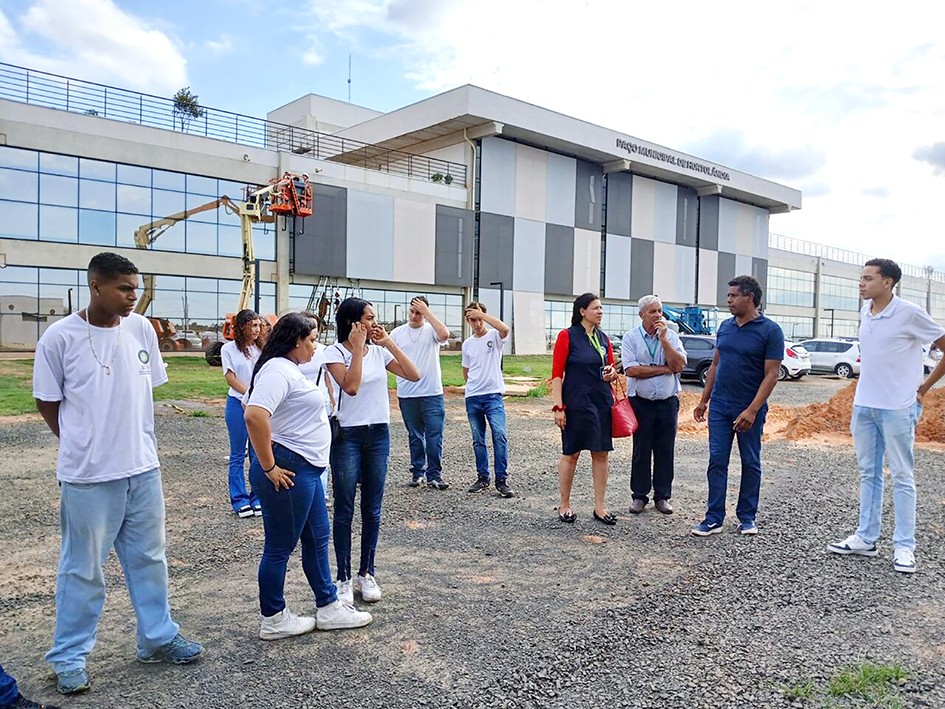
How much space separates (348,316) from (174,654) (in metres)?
1.95

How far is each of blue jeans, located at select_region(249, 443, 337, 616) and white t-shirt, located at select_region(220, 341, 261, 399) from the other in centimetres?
242

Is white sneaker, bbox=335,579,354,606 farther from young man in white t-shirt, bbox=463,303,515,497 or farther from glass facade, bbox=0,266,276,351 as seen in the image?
glass facade, bbox=0,266,276,351

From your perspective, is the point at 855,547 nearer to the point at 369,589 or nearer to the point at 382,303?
the point at 369,589

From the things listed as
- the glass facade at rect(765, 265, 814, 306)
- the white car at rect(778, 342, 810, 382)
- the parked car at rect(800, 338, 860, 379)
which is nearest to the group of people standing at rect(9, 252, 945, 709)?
the white car at rect(778, 342, 810, 382)

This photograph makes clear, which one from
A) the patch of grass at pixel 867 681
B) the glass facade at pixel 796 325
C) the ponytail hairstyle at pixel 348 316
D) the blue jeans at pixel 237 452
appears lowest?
the patch of grass at pixel 867 681

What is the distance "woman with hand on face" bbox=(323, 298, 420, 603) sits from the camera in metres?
4.10

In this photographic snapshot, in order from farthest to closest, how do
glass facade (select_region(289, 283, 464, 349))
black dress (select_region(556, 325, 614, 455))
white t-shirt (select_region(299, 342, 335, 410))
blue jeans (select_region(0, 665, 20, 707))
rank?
glass facade (select_region(289, 283, 464, 349)) → black dress (select_region(556, 325, 614, 455)) → white t-shirt (select_region(299, 342, 335, 410)) → blue jeans (select_region(0, 665, 20, 707))

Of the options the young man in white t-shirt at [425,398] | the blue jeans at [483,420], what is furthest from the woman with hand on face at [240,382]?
the blue jeans at [483,420]

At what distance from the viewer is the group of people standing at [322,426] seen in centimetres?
320

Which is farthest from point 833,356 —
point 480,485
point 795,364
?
point 480,485

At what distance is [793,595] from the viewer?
4.35 metres

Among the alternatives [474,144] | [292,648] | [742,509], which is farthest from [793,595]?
[474,144]

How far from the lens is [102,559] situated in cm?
327

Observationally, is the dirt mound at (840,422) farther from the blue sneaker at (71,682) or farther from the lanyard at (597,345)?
the blue sneaker at (71,682)
